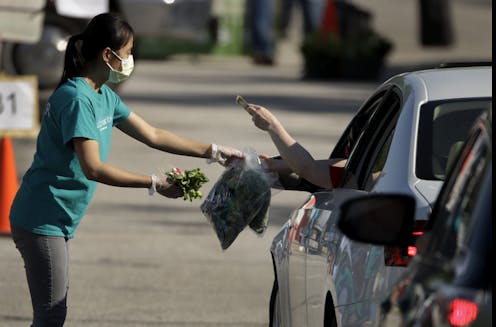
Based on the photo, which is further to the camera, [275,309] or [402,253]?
[275,309]

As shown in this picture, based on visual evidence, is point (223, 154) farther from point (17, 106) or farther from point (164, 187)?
point (17, 106)

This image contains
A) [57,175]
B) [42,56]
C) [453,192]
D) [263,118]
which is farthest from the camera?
[42,56]

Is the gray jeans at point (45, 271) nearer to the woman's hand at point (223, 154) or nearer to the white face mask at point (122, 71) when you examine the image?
the white face mask at point (122, 71)

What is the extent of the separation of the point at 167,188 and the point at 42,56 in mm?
12270

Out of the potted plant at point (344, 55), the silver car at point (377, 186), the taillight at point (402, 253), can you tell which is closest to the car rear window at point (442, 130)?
the silver car at point (377, 186)

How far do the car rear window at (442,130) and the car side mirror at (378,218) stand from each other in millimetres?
1302

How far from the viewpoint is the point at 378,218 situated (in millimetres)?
3893

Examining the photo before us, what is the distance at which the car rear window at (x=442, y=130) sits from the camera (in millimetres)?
5305

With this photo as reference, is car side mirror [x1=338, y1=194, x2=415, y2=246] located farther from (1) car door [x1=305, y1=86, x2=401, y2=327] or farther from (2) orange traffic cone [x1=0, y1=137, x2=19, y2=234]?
(2) orange traffic cone [x1=0, y1=137, x2=19, y2=234]

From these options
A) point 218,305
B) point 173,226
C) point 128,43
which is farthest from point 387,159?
point 173,226

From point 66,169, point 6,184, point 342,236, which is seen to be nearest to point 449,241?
point 342,236

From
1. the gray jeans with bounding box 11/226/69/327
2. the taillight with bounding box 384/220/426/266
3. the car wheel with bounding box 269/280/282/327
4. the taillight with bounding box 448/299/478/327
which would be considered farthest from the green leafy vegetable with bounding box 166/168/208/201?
the taillight with bounding box 448/299/478/327

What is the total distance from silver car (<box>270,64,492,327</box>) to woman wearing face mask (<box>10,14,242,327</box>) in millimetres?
721

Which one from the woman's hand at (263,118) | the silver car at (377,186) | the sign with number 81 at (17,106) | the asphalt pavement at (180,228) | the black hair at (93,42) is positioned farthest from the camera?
the sign with number 81 at (17,106)
